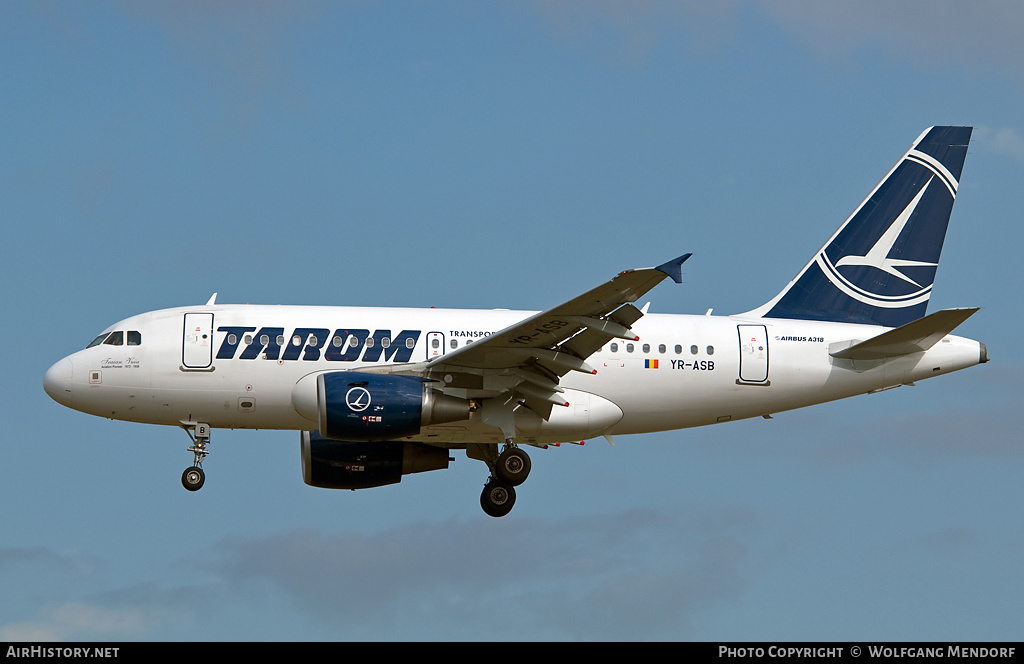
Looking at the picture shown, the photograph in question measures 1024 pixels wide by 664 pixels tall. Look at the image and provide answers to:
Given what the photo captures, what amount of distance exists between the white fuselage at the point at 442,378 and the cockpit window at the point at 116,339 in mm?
91

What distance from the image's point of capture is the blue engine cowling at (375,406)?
2909 cm

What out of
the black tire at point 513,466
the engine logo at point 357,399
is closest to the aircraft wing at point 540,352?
the black tire at point 513,466

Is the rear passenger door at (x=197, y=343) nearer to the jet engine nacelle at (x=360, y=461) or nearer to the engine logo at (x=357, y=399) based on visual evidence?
the engine logo at (x=357, y=399)

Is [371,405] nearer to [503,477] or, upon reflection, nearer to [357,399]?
[357,399]

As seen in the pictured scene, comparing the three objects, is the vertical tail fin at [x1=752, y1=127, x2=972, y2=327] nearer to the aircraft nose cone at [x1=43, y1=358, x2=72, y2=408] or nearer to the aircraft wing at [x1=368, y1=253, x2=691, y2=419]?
the aircraft wing at [x1=368, y1=253, x2=691, y2=419]

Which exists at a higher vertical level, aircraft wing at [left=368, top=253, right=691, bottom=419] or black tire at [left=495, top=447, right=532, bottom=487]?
aircraft wing at [left=368, top=253, right=691, bottom=419]

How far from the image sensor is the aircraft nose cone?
31.3 metres

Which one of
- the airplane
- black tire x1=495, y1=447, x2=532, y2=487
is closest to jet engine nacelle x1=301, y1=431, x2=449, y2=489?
the airplane

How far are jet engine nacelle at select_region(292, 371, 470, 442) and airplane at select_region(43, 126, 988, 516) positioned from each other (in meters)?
0.03
